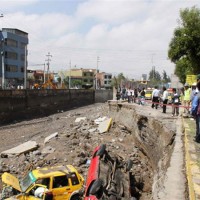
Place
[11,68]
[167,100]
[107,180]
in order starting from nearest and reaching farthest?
1. [107,180]
2. [167,100]
3. [11,68]

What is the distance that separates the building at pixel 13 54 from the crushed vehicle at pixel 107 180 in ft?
189

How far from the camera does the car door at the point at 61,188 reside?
10.7 meters

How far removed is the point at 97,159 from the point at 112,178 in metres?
1.64

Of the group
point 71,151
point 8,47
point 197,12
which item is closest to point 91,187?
point 71,151

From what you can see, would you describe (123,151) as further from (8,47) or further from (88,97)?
(8,47)

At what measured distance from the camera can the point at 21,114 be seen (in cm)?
3931

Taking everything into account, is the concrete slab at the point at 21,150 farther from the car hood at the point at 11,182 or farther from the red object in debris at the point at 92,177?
the red object in debris at the point at 92,177

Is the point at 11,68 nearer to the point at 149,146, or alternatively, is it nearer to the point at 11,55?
the point at 11,55

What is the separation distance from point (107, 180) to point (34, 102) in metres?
35.1

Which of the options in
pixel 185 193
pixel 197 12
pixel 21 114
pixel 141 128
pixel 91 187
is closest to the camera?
pixel 185 193

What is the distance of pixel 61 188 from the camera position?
10.9m

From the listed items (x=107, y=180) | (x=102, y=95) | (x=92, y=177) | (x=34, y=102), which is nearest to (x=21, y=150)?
(x=92, y=177)

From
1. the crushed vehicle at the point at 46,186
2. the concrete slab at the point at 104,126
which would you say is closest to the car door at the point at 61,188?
the crushed vehicle at the point at 46,186

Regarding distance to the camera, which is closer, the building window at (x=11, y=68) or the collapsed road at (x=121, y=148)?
the collapsed road at (x=121, y=148)
